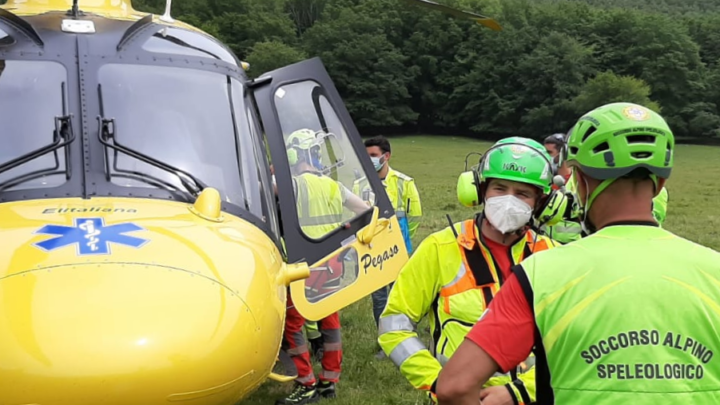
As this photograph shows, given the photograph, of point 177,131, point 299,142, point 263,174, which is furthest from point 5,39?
point 299,142

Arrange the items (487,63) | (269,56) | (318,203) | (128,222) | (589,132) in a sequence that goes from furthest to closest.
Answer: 1. (487,63)
2. (269,56)
3. (318,203)
4. (128,222)
5. (589,132)

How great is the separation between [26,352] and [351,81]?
2503 inches

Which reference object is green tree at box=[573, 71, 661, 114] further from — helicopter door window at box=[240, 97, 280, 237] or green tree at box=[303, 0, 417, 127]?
helicopter door window at box=[240, 97, 280, 237]

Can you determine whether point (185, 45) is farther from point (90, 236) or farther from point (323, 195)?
point (90, 236)

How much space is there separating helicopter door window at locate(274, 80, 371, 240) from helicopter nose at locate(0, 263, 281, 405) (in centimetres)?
191

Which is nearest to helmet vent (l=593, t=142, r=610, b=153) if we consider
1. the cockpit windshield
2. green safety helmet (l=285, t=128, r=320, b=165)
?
the cockpit windshield

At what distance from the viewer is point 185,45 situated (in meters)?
4.54

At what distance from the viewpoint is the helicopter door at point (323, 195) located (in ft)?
14.9

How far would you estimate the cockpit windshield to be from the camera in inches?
149

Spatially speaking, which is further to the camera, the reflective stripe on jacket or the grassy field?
the grassy field

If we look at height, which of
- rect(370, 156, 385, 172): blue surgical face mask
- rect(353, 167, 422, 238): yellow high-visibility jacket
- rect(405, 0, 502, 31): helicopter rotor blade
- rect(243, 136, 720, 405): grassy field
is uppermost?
rect(405, 0, 502, 31): helicopter rotor blade

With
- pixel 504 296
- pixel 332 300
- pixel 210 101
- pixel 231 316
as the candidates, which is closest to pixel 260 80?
pixel 210 101

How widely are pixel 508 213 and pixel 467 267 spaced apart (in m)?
0.29

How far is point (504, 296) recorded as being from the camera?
6.33 feet
